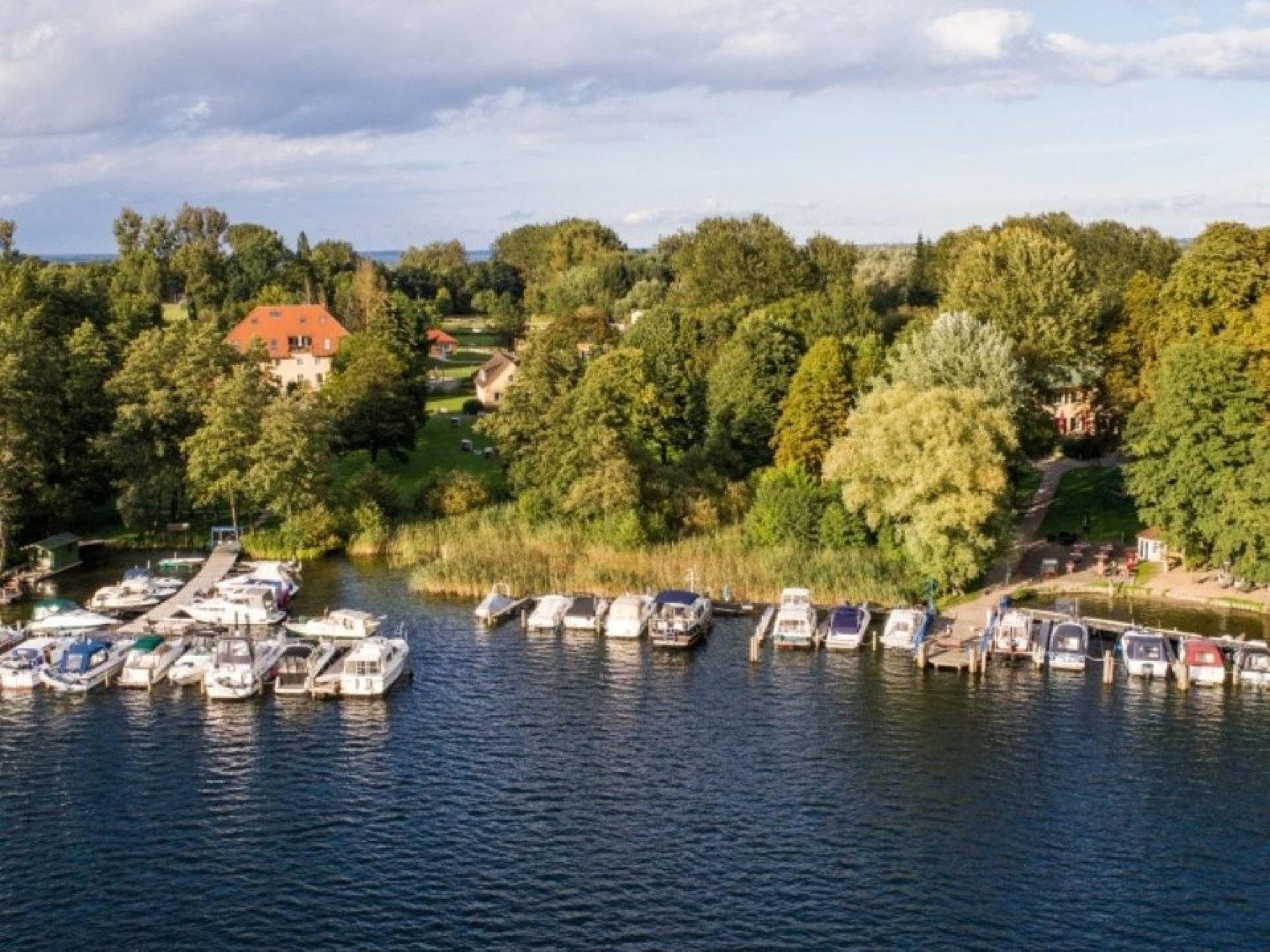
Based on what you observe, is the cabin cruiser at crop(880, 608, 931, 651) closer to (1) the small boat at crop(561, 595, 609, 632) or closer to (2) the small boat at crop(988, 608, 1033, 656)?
(2) the small boat at crop(988, 608, 1033, 656)

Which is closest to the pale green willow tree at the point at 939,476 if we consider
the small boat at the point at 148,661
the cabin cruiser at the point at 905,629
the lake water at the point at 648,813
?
the cabin cruiser at the point at 905,629

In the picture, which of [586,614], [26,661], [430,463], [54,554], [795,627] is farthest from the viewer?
[430,463]

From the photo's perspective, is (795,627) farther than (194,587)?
No

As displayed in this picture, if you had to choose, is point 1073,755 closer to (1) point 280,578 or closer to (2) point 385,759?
(2) point 385,759

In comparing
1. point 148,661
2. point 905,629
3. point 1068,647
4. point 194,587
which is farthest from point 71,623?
point 1068,647

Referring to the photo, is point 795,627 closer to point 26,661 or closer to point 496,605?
point 496,605

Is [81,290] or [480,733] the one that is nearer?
[480,733]

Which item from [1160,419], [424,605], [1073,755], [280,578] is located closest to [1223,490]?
[1160,419]
